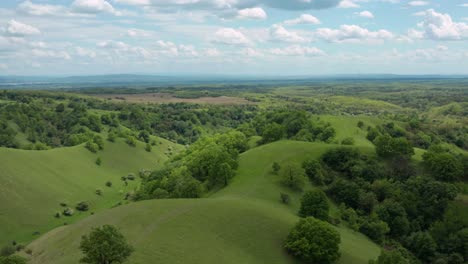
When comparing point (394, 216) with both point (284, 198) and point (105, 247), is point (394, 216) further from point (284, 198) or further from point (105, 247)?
point (105, 247)

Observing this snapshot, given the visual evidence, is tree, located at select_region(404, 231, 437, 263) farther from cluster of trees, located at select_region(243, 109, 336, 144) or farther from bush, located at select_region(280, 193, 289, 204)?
cluster of trees, located at select_region(243, 109, 336, 144)

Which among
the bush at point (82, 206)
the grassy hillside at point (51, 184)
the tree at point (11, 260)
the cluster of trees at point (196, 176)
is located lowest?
the bush at point (82, 206)

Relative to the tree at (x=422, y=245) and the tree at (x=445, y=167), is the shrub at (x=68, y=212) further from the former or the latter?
the tree at (x=445, y=167)

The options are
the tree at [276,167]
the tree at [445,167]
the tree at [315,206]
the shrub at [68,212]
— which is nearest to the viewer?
the tree at [315,206]

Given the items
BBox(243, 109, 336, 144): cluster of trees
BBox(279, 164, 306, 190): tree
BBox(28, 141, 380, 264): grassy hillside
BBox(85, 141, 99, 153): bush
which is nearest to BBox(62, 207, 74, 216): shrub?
BBox(28, 141, 380, 264): grassy hillside

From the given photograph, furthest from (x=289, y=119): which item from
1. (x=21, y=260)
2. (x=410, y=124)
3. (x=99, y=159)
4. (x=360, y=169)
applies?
(x=21, y=260)

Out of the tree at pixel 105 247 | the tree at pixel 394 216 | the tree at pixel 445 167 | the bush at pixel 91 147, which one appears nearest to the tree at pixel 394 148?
the tree at pixel 445 167
